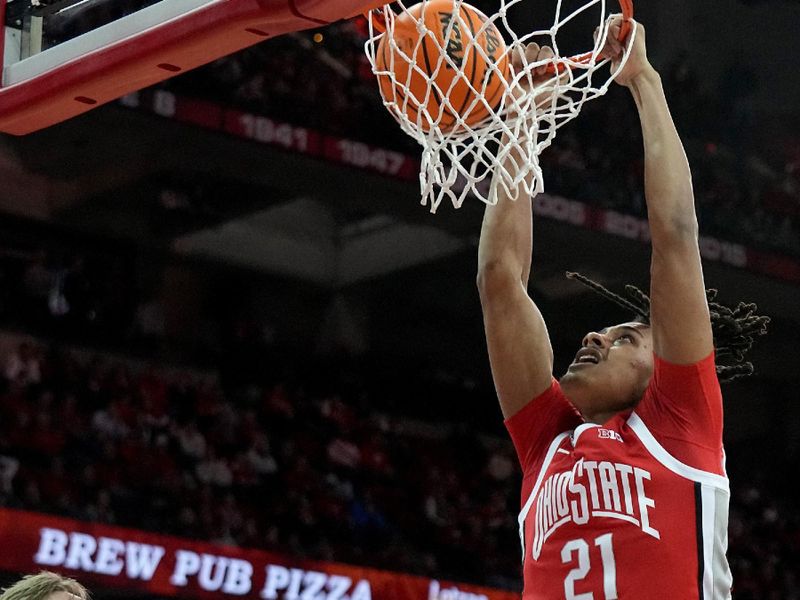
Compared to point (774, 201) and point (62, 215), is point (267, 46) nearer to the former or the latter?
point (62, 215)

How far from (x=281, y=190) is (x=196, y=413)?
8.35 feet

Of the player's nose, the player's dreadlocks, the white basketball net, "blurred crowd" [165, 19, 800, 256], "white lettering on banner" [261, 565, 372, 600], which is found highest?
"blurred crowd" [165, 19, 800, 256]

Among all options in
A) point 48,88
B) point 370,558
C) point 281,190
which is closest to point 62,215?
point 281,190

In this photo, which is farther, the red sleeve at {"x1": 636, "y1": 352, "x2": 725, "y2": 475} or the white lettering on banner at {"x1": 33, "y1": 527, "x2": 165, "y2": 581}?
the white lettering on banner at {"x1": 33, "y1": 527, "x2": 165, "y2": 581}

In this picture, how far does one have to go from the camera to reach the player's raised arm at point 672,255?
255 cm

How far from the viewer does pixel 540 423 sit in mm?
2838

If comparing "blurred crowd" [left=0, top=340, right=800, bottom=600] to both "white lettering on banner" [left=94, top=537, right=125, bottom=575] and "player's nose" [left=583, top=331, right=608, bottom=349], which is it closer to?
→ "white lettering on banner" [left=94, top=537, right=125, bottom=575]

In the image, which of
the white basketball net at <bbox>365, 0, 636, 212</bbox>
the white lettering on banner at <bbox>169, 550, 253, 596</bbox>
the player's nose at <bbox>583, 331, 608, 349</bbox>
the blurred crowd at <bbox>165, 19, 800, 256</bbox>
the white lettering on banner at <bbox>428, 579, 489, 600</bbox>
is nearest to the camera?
the player's nose at <bbox>583, 331, 608, 349</bbox>

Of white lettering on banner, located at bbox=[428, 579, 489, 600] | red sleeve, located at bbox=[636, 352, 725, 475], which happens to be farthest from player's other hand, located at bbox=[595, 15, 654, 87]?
white lettering on banner, located at bbox=[428, 579, 489, 600]

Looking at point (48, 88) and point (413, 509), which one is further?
point (413, 509)

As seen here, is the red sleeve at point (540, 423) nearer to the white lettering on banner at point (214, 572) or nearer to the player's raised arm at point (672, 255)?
the player's raised arm at point (672, 255)

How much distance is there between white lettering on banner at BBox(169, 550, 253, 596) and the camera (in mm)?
8648

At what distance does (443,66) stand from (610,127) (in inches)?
398

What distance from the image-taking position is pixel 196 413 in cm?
1055
